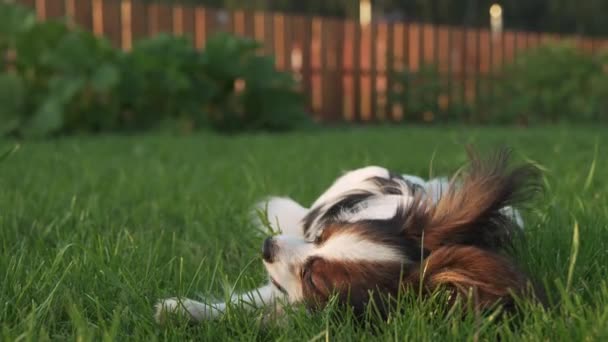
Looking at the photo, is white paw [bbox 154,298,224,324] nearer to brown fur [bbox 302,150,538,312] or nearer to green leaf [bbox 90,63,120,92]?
brown fur [bbox 302,150,538,312]

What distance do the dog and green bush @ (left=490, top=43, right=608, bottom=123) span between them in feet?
44.4

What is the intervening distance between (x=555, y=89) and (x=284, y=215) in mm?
13374

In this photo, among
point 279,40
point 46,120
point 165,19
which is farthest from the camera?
point 279,40

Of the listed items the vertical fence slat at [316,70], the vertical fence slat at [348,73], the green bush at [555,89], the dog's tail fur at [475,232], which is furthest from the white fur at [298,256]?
the green bush at [555,89]

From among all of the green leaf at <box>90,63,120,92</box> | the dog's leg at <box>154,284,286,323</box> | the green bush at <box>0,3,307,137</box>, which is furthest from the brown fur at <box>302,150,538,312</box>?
the green leaf at <box>90,63,120,92</box>

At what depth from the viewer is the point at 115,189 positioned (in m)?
4.38

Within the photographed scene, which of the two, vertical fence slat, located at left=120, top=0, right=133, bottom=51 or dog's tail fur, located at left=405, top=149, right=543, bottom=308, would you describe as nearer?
dog's tail fur, located at left=405, top=149, right=543, bottom=308

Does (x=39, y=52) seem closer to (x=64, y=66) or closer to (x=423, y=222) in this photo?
(x=64, y=66)

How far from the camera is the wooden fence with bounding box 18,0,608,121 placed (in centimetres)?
1152

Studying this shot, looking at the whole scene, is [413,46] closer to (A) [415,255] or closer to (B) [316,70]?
(B) [316,70]

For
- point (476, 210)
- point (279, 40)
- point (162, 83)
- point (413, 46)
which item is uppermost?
point (279, 40)

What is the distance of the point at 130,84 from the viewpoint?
31.0ft

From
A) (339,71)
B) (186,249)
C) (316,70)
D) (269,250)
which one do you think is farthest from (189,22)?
(269,250)

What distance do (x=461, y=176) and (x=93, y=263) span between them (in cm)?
117
